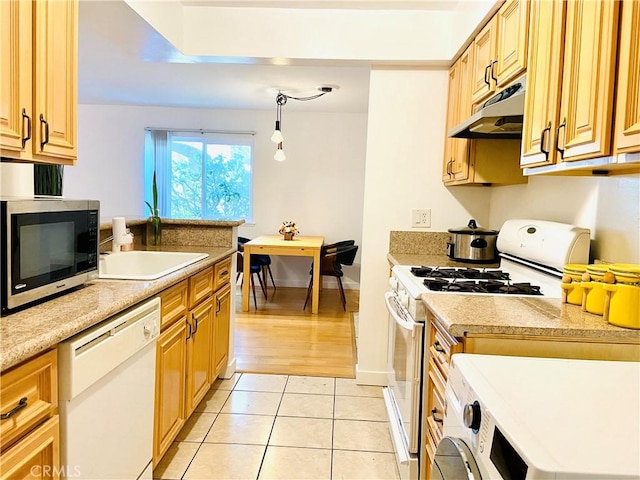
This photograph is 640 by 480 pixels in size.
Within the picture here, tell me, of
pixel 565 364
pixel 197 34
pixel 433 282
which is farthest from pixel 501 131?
pixel 197 34

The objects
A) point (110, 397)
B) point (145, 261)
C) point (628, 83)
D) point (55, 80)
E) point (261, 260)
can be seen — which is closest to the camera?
point (628, 83)

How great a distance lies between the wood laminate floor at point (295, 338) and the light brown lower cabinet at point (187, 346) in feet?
1.97

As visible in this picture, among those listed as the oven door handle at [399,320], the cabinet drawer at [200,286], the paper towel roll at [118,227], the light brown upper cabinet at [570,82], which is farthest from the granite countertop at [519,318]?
the paper towel roll at [118,227]

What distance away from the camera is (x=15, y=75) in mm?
1298

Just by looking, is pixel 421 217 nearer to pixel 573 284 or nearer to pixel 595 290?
pixel 573 284

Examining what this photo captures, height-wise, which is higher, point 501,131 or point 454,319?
point 501,131

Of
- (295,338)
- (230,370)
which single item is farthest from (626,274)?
(295,338)

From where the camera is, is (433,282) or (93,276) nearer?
(93,276)

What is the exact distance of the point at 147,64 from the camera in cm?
389

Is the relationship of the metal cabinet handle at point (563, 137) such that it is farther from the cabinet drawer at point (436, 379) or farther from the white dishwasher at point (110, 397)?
the white dishwasher at point (110, 397)

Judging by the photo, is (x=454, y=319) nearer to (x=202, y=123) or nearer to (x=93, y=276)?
(x=93, y=276)

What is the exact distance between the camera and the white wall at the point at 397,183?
2838 millimetres

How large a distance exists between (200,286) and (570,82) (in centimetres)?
181

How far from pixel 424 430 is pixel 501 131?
1404mm
